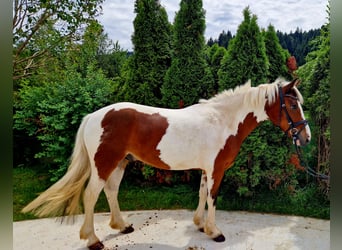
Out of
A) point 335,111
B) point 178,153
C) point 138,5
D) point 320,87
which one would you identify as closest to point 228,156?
point 178,153

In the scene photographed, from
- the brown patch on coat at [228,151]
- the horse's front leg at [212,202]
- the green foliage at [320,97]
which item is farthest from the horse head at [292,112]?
the green foliage at [320,97]

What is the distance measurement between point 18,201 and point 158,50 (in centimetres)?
299

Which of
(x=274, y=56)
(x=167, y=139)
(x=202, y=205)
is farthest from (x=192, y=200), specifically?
(x=274, y=56)

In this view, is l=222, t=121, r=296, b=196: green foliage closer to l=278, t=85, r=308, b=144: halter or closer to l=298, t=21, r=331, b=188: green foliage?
l=298, t=21, r=331, b=188: green foliage

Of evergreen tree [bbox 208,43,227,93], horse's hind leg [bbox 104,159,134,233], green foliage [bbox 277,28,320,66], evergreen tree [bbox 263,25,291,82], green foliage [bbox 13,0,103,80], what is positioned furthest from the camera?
green foliage [bbox 277,28,320,66]

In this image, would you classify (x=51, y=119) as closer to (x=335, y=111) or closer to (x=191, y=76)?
(x=191, y=76)

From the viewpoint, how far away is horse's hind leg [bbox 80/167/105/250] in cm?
259

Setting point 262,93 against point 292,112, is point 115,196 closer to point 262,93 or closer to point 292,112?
point 262,93

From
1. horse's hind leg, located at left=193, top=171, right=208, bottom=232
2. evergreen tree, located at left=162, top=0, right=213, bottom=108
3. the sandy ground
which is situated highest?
evergreen tree, located at left=162, top=0, right=213, bottom=108

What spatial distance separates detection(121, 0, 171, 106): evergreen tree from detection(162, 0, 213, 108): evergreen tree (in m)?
0.21

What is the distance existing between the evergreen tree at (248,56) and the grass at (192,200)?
64.2 inches

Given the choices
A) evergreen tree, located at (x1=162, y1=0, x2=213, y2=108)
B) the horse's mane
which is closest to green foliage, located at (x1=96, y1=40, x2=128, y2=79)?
evergreen tree, located at (x1=162, y1=0, x2=213, y2=108)

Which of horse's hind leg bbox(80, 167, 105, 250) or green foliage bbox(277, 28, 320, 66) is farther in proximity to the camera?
green foliage bbox(277, 28, 320, 66)

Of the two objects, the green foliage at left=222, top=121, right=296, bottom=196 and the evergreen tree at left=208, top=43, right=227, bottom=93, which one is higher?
the evergreen tree at left=208, top=43, right=227, bottom=93
